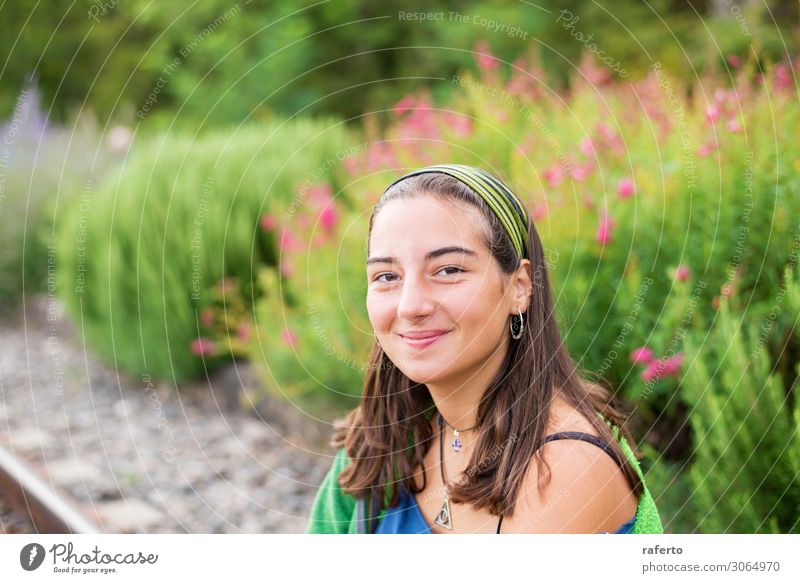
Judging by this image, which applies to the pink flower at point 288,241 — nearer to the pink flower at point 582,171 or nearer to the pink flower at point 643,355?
the pink flower at point 582,171

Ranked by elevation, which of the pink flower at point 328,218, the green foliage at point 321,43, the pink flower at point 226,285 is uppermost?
the green foliage at point 321,43

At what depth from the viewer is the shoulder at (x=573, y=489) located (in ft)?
4.91

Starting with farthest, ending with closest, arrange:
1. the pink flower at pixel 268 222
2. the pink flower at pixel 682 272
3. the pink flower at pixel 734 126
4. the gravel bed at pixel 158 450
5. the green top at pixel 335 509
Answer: the pink flower at pixel 268 222 → the gravel bed at pixel 158 450 → the pink flower at pixel 734 126 → the pink flower at pixel 682 272 → the green top at pixel 335 509

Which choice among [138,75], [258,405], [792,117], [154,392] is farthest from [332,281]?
[138,75]

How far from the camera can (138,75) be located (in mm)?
7141

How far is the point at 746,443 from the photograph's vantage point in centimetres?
202

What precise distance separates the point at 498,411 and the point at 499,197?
44 cm

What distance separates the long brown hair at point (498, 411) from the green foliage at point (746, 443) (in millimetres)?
423

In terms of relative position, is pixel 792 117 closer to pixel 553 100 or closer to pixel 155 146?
pixel 553 100

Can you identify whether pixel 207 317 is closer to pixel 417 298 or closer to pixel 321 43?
pixel 321 43

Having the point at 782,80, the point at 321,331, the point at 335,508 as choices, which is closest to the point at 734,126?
the point at 782,80

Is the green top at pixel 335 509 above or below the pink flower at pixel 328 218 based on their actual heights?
below

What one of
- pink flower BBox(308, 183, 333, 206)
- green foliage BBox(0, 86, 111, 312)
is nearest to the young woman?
pink flower BBox(308, 183, 333, 206)

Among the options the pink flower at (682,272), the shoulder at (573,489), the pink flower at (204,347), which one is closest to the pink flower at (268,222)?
the pink flower at (204,347)
